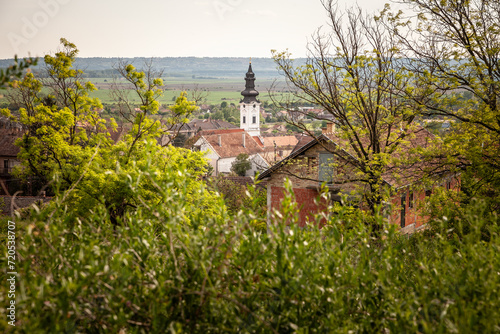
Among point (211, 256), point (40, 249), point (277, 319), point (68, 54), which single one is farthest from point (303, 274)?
point (68, 54)

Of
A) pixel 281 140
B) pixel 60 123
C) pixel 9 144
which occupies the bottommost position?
pixel 60 123

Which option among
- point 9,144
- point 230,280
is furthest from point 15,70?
point 9,144

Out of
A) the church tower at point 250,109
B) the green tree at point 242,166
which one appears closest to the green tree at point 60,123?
the green tree at point 242,166

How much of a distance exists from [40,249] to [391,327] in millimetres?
2948

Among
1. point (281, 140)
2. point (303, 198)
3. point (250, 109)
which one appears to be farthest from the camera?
point (250, 109)

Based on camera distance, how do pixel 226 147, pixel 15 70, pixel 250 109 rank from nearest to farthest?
pixel 15 70 → pixel 226 147 → pixel 250 109

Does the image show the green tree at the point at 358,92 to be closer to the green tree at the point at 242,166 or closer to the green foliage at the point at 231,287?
the green foliage at the point at 231,287

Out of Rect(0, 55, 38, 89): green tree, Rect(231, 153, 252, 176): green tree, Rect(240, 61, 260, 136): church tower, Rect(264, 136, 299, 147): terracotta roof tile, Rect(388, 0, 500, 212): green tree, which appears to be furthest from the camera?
Rect(240, 61, 260, 136): church tower

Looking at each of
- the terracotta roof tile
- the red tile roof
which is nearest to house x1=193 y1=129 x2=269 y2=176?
the terracotta roof tile

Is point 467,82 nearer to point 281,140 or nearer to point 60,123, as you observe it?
point 60,123

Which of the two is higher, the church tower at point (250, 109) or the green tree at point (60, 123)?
the church tower at point (250, 109)

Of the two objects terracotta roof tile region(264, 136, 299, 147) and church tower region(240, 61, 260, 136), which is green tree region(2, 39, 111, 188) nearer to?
terracotta roof tile region(264, 136, 299, 147)

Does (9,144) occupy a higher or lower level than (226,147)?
lower

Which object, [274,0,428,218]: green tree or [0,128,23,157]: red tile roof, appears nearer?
[274,0,428,218]: green tree
